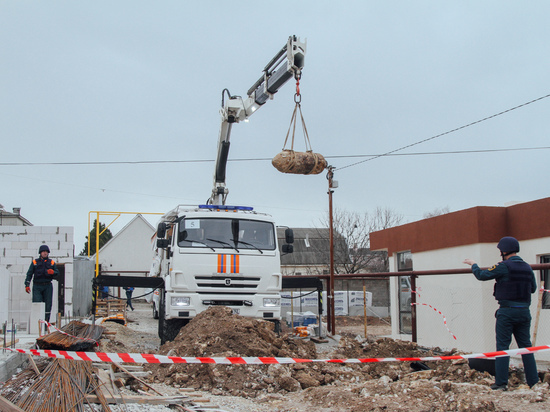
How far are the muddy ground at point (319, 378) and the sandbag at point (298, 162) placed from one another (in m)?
2.77

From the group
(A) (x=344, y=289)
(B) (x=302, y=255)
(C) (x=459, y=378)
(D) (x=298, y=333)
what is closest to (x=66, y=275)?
(D) (x=298, y=333)

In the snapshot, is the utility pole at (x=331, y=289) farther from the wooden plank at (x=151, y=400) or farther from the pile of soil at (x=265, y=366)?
the wooden plank at (x=151, y=400)

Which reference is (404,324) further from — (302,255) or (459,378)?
(302,255)

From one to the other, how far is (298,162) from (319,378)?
3.54 metres

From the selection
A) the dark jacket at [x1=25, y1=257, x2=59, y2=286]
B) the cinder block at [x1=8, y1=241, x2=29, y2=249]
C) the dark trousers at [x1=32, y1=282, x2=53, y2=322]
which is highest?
the cinder block at [x1=8, y1=241, x2=29, y2=249]

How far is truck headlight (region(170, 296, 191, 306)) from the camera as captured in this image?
10.2 meters

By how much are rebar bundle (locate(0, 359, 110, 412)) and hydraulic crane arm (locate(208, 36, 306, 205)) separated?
21.1 ft

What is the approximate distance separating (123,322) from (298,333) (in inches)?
255

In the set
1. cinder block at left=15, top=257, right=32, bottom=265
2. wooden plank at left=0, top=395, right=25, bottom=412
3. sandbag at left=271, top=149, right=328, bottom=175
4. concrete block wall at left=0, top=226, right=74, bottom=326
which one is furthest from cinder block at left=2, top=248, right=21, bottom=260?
wooden plank at left=0, top=395, right=25, bottom=412

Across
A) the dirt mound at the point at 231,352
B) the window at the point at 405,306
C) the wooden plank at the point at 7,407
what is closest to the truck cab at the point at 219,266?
the dirt mound at the point at 231,352

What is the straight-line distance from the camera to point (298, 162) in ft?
30.1

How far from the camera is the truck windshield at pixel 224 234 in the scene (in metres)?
10.6

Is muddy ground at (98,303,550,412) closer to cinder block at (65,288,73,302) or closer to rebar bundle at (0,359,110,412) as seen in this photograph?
rebar bundle at (0,359,110,412)

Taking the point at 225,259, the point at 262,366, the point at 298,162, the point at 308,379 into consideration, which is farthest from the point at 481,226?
the point at 262,366
